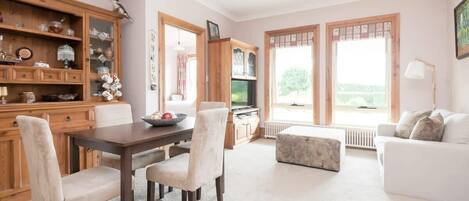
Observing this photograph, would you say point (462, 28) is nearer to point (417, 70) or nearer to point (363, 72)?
point (417, 70)

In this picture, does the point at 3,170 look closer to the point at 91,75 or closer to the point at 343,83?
the point at 91,75

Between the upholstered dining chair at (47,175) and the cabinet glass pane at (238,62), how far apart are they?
10.5ft

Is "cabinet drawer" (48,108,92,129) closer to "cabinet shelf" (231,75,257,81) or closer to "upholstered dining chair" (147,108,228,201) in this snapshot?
"upholstered dining chair" (147,108,228,201)

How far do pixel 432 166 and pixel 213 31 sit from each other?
386 centimetres

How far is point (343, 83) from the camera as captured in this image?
179 inches

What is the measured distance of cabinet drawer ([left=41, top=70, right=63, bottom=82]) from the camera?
2601mm

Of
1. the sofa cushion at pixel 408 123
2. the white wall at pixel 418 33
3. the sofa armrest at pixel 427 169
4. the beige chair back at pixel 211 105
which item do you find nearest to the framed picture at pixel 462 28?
the white wall at pixel 418 33

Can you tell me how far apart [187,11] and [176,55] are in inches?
158

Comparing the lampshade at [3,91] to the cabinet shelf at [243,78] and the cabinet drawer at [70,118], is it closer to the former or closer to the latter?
the cabinet drawer at [70,118]

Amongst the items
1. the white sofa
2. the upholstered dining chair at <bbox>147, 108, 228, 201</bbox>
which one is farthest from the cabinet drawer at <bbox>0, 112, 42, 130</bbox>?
the white sofa

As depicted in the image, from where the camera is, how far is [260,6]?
4.80 meters

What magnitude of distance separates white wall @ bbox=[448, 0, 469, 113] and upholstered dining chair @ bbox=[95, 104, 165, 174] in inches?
145

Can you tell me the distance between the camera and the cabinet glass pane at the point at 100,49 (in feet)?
10.3

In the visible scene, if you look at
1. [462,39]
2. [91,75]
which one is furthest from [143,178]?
[462,39]
